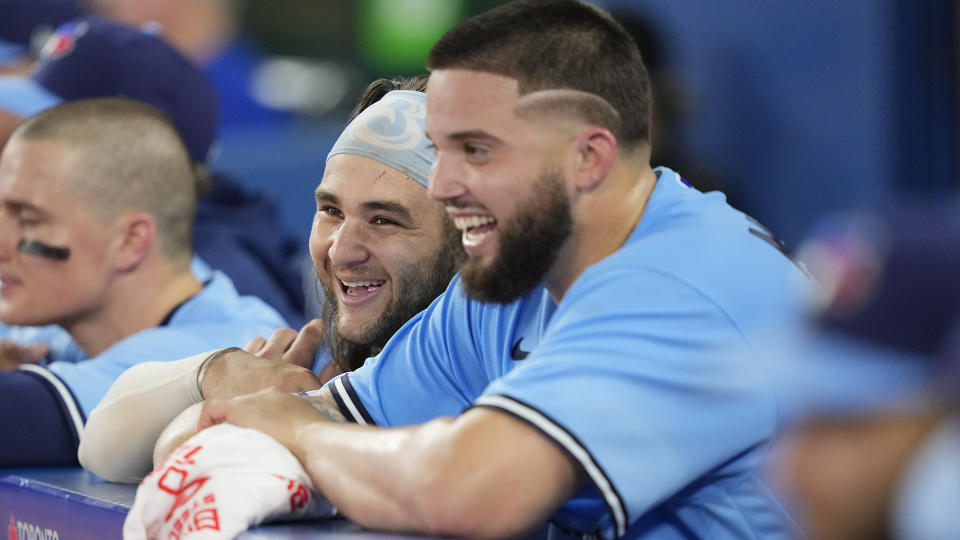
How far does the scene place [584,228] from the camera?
206 cm

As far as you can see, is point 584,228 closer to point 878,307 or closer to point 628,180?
point 628,180

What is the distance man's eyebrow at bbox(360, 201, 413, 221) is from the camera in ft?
8.50

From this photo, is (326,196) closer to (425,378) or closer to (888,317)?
(425,378)

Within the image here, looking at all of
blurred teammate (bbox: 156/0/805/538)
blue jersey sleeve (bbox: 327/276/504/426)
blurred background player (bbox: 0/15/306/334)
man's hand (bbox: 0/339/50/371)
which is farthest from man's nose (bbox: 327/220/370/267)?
blurred background player (bbox: 0/15/306/334)

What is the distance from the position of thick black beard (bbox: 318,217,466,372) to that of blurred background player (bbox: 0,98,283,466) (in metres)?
0.46

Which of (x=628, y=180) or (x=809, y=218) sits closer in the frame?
(x=628, y=180)

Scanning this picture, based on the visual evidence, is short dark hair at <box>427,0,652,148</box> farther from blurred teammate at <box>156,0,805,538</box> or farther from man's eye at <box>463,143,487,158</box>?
man's eye at <box>463,143,487,158</box>

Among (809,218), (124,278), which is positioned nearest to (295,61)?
(809,218)

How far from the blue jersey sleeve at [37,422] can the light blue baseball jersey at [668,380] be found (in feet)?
3.81

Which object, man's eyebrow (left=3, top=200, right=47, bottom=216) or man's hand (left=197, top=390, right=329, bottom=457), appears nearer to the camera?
man's hand (left=197, top=390, right=329, bottom=457)

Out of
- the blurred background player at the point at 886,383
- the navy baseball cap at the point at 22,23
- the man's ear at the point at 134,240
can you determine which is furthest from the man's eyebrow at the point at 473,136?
the navy baseball cap at the point at 22,23

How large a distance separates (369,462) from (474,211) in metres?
0.42

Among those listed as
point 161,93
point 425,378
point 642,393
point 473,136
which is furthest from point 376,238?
point 161,93

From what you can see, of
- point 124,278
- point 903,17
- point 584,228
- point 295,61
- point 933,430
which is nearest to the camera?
point 933,430
